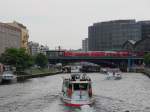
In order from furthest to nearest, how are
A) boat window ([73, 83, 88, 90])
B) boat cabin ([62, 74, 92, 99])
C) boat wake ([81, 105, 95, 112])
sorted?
boat window ([73, 83, 88, 90]) < boat cabin ([62, 74, 92, 99]) < boat wake ([81, 105, 95, 112])

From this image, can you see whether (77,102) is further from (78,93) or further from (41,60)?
(41,60)

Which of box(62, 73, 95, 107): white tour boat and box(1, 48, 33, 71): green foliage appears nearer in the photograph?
box(62, 73, 95, 107): white tour boat

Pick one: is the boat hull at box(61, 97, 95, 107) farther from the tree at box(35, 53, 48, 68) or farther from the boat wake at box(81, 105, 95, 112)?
the tree at box(35, 53, 48, 68)

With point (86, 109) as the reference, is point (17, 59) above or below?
above

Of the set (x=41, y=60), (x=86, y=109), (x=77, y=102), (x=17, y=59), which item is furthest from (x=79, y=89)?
(x=41, y=60)

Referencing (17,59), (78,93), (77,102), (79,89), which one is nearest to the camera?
(77,102)

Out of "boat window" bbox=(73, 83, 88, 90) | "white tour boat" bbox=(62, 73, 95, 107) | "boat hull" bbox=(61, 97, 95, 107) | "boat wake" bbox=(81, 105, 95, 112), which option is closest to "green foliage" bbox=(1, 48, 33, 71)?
"white tour boat" bbox=(62, 73, 95, 107)

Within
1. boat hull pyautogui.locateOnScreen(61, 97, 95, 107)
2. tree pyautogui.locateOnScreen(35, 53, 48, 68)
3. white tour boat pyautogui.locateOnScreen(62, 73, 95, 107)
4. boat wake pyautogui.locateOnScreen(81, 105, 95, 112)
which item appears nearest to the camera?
boat wake pyautogui.locateOnScreen(81, 105, 95, 112)

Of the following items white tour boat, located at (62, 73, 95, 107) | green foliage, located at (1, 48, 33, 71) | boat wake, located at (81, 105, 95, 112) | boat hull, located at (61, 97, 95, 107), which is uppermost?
green foliage, located at (1, 48, 33, 71)

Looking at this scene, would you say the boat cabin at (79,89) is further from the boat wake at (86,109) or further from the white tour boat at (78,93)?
the boat wake at (86,109)

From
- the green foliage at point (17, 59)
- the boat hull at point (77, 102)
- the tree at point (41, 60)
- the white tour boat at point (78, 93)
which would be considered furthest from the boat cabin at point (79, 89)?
the tree at point (41, 60)

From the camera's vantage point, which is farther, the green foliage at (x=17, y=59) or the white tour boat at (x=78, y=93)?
the green foliage at (x=17, y=59)

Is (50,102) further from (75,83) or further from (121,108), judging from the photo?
(121,108)

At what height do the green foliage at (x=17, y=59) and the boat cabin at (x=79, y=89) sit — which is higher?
the green foliage at (x=17, y=59)
